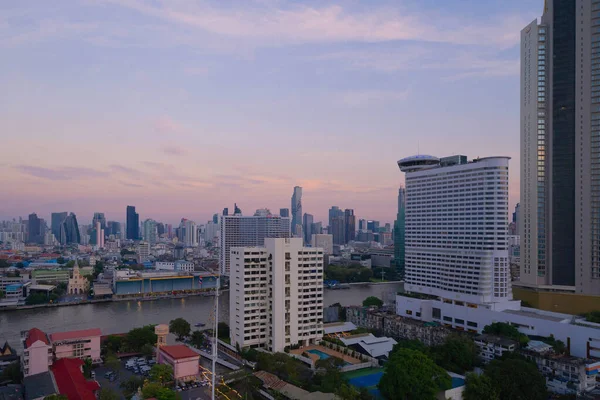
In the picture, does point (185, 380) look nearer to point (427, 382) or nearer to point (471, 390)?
point (427, 382)

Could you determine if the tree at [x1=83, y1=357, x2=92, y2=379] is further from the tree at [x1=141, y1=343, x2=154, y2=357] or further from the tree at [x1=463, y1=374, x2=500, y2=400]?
the tree at [x1=463, y1=374, x2=500, y2=400]

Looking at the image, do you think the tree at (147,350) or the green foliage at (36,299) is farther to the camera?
the green foliage at (36,299)

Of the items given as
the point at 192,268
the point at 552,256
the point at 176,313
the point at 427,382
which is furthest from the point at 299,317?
the point at 192,268

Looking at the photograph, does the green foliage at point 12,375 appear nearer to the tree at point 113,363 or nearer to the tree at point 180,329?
the tree at point 113,363

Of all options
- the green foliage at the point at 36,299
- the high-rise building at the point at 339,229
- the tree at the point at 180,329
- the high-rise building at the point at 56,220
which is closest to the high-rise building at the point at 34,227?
the high-rise building at the point at 56,220

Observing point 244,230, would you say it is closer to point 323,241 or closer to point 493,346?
point 323,241

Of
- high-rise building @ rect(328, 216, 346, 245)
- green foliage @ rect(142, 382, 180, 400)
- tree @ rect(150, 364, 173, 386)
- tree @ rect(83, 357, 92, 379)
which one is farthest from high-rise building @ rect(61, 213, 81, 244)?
green foliage @ rect(142, 382, 180, 400)
